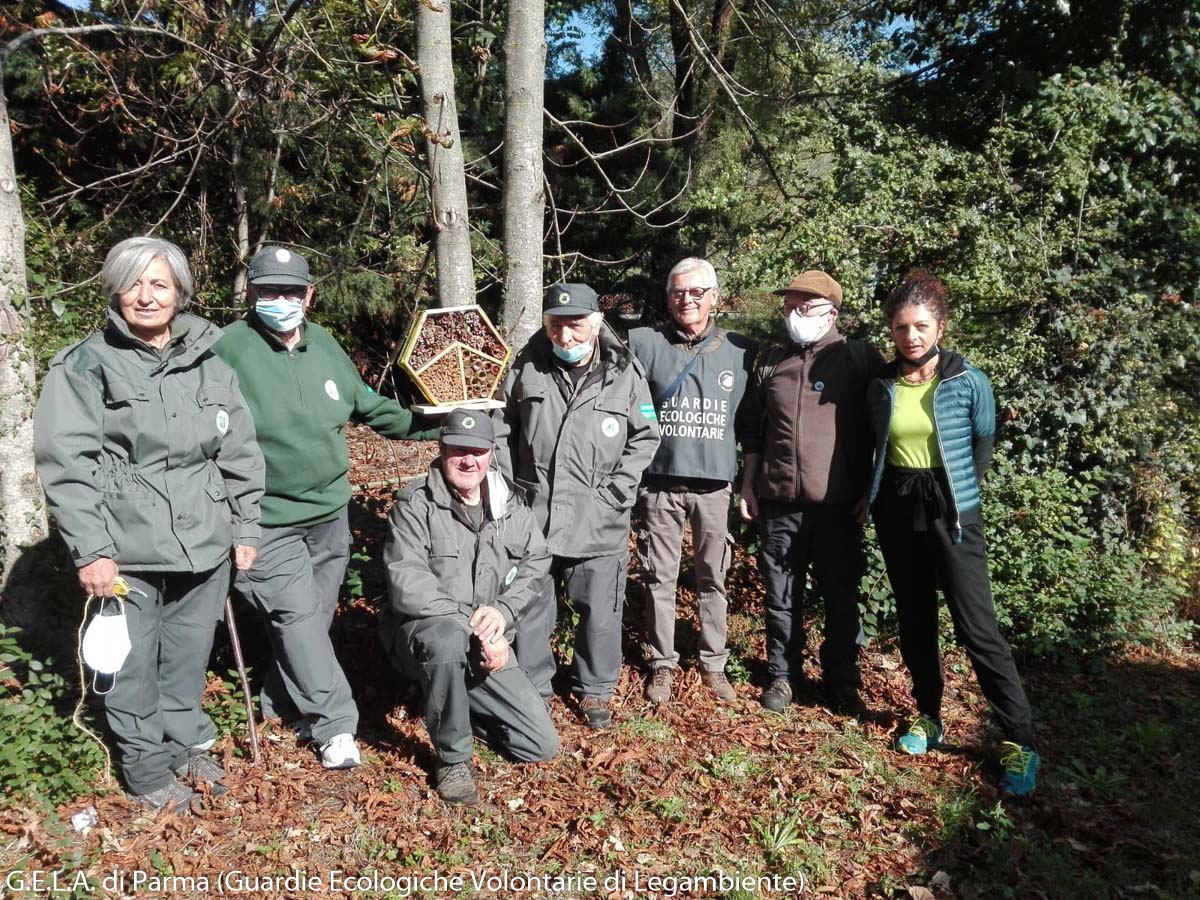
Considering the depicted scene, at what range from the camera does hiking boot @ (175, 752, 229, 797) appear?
3855 mm

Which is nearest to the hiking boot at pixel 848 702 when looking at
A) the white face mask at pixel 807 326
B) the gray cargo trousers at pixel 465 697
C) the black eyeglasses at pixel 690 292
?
the gray cargo trousers at pixel 465 697

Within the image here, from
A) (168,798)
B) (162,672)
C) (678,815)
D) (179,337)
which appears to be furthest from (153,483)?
(678,815)

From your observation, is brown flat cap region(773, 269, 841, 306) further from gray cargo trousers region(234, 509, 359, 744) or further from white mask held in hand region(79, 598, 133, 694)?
white mask held in hand region(79, 598, 133, 694)

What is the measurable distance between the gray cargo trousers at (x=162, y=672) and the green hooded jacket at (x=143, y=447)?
159mm

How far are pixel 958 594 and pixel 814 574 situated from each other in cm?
92

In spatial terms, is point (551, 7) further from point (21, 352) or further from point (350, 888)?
point (350, 888)

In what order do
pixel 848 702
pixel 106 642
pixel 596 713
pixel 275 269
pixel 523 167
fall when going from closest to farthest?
1. pixel 106 642
2. pixel 275 269
3. pixel 596 713
4. pixel 848 702
5. pixel 523 167

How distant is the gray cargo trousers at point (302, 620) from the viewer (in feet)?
13.1

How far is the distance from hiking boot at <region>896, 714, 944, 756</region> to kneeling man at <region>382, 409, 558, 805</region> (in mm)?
1809

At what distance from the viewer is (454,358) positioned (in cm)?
425

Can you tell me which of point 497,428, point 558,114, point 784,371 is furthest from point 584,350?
point 558,114

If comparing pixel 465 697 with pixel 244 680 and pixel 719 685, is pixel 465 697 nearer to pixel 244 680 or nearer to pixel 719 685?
pixel 244 680

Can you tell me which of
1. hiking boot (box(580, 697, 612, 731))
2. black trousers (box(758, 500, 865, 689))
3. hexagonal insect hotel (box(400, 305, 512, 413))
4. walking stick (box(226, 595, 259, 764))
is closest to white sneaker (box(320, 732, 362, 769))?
walking stick (box(226, 595, 259, 764))

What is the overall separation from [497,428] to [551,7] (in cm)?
832
